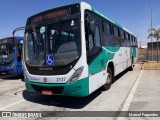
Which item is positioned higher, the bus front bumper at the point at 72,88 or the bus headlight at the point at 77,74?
the bus headlight at the point at 77,74

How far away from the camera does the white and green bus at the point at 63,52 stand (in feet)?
20.1

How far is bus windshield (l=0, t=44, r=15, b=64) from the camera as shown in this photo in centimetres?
1313

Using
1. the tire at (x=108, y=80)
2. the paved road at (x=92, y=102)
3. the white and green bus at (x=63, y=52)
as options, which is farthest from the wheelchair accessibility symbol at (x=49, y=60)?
the tire at (x=108, y=80)

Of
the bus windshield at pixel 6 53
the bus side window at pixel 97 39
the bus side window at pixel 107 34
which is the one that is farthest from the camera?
the bus windshield at pixel 6 53

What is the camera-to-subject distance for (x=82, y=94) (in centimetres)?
614

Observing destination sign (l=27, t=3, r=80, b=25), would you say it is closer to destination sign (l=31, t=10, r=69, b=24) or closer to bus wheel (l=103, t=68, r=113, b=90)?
destination sign (l=31, t=10, r=69, b=24)

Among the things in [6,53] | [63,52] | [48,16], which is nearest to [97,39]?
[63,52]

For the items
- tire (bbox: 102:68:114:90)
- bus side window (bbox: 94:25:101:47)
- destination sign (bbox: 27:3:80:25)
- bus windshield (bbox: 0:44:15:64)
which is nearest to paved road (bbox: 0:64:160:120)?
tire (bbox: 102:68:114:90)

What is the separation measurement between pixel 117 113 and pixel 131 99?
1646 mm

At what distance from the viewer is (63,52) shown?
6.32m

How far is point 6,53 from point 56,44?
7914 millimetres

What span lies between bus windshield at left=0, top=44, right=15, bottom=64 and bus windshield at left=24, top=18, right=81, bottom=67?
21.8ft

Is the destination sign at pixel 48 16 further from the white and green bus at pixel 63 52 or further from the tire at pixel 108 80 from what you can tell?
the tire at pixel 108 80

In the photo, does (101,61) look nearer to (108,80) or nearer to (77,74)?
(108,80)
